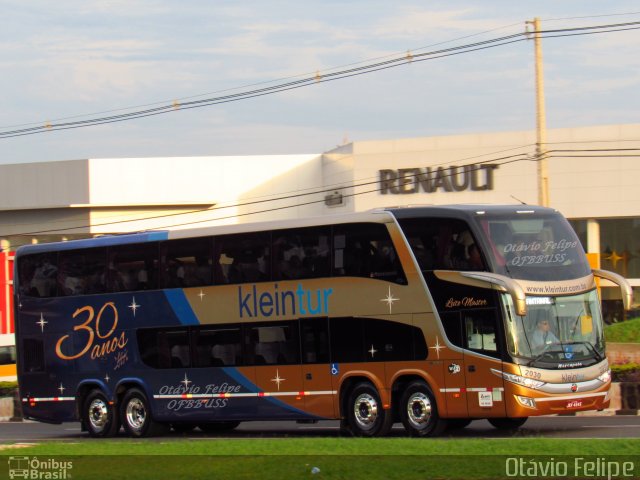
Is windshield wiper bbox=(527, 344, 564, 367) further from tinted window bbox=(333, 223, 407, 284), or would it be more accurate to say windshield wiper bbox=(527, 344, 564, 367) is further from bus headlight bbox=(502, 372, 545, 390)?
tinted window bbox=(333, 223, 407, 284)

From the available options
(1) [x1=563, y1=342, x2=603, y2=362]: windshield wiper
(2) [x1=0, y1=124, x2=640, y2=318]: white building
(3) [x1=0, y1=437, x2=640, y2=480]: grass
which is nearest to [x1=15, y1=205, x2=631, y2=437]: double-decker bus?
(1) [x1=563, y1=342, x2=603, y2=362]: windshield wiper

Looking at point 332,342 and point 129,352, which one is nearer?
point 332,342

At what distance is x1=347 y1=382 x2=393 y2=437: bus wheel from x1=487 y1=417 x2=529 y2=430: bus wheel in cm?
196

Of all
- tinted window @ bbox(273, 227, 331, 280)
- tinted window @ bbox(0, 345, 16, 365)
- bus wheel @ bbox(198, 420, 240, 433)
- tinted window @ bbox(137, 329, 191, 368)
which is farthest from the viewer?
tinted window @ bbox(0, 345, 16, 365)

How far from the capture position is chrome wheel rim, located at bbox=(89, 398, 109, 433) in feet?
79.3

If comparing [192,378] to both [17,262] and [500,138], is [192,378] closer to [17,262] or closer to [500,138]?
[17,262]

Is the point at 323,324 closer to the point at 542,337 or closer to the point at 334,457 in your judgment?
the point at 542,337

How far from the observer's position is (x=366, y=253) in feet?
65.8

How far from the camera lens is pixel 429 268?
19328 mm

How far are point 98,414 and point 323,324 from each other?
245 inches

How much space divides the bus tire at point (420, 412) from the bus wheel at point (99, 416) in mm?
7055

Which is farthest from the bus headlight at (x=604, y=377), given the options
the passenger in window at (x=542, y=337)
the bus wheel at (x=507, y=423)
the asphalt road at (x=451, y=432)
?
the bus wheel at (x=507, y=423)

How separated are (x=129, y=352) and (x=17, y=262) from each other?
150 inches

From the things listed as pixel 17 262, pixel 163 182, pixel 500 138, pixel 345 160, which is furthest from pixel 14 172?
pixel 17 262
